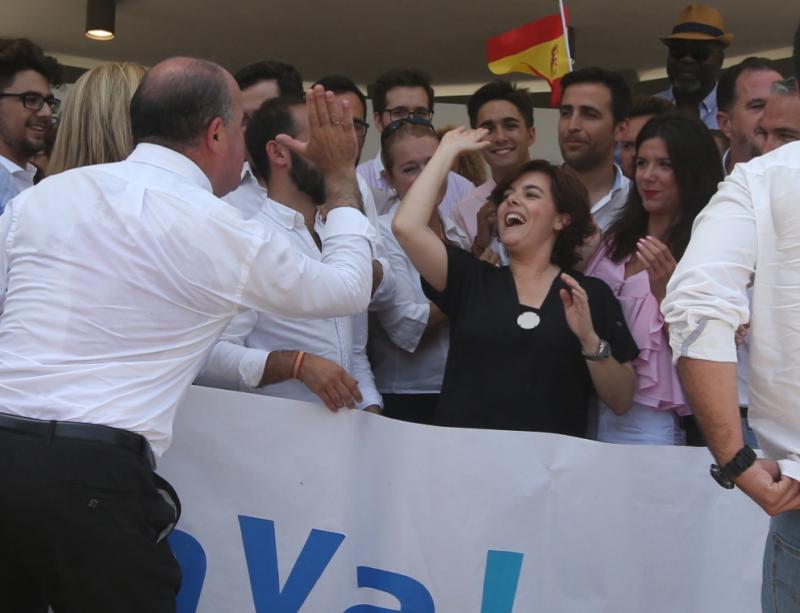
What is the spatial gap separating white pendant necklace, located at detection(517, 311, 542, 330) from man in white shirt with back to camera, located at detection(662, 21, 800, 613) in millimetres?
1230

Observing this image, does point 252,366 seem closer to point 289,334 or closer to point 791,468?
point 289,334

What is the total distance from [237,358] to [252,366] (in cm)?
6

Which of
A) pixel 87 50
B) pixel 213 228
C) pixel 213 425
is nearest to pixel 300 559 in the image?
pixel 213 425

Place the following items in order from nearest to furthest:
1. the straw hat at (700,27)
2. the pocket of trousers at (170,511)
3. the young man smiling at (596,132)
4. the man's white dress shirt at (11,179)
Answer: the pocket of trousers at (170,511), the man's white dress shirt at (11,179), the young man smiling at (596,132), the straw hat at (700,27)

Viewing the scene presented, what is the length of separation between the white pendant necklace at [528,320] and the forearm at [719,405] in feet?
4.16

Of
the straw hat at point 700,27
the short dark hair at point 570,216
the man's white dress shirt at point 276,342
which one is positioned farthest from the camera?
the straw hat at point 700,27

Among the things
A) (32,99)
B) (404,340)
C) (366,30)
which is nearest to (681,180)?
(404,340)

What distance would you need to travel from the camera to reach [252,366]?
3.18 metres

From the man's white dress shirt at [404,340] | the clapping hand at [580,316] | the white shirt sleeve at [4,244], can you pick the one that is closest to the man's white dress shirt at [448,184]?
the man's white dress shirt at [404,340]

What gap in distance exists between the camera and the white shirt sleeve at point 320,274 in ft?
8.35

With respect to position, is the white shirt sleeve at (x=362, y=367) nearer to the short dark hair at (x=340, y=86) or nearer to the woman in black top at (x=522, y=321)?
the woman in black top at (x=522, y=321)

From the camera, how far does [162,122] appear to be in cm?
265

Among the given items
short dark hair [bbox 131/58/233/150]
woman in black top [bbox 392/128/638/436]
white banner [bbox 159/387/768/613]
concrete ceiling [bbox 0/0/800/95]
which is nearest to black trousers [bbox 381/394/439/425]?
woman in black top [bbox 392/128/638/436]

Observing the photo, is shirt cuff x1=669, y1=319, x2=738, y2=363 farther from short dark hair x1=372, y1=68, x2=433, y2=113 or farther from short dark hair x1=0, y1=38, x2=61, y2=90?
short dark hair x1=372, y1=68, x2=433, y2=113
